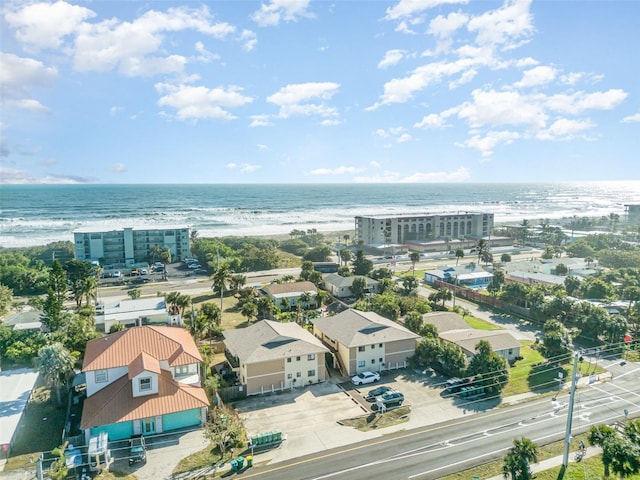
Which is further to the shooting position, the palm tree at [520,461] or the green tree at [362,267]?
the green tree at [362,267]

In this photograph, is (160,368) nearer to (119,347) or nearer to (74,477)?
(119,347)

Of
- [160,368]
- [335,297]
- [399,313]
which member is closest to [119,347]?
[160,368]

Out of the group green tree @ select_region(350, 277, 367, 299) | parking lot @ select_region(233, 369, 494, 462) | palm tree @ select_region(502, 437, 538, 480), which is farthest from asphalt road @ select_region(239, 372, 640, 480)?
green tree @ select_region(350, 277, 367, 299)

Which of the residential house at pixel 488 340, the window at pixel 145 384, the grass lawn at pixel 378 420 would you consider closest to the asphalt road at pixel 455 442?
the grass lawn at pixel 378 420

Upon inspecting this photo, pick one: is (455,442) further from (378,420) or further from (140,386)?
(140,386)

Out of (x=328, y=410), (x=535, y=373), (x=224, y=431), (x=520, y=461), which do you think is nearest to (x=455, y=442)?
(x=520, y=461)

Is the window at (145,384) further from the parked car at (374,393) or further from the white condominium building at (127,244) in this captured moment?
the white condominium building at (127,244)
